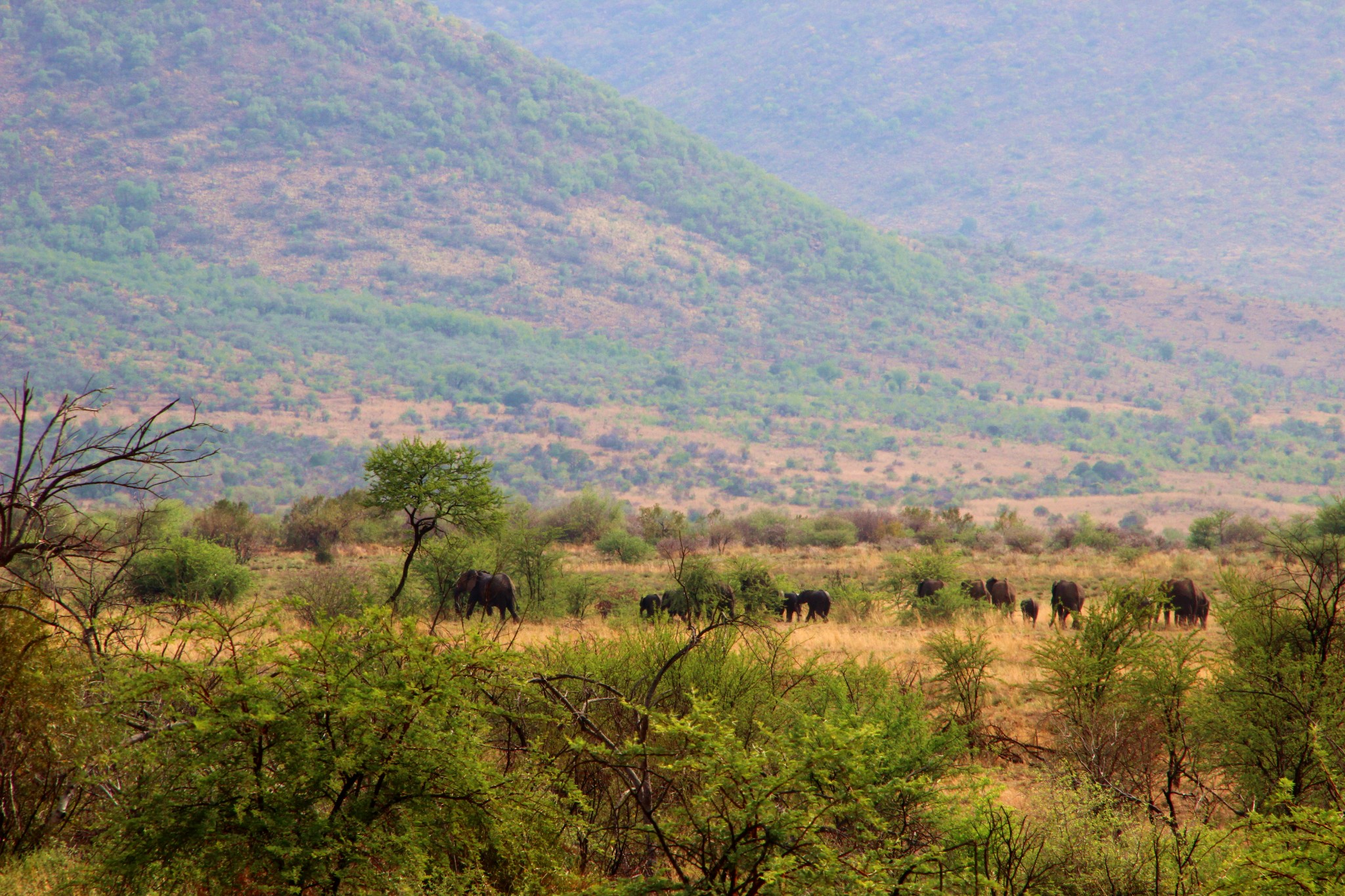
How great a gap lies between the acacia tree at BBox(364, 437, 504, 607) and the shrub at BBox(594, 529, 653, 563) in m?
18.1

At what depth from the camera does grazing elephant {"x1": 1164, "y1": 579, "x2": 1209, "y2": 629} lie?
60.3ft

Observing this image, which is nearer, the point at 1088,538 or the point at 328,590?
the point at 328,590

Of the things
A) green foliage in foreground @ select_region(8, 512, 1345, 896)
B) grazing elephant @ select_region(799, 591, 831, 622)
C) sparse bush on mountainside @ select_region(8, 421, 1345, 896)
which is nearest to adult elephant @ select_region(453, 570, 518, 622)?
grazing elephant @ select_region(799, 591, 831, 622)

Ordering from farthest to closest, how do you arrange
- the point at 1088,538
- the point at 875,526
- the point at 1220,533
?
the point at 875,526
the point at 1088,538
the point at 1220,533

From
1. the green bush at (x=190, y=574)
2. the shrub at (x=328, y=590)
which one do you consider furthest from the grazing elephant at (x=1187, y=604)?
the green bush at (x=190, y=574)

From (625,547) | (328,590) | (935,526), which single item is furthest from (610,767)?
(935,526)

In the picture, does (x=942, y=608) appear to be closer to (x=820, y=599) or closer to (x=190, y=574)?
(x=820, y=599)

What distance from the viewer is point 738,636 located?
12.4m

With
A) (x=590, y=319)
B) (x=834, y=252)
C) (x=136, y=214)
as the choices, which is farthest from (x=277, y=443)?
(x=834, y=252)

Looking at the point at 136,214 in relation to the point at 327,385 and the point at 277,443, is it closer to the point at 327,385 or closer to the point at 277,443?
the point at 327,385

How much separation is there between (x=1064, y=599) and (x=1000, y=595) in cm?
162

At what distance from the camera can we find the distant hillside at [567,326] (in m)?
111

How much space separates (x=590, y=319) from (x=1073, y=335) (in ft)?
234

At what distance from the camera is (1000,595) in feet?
70.6
